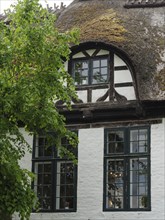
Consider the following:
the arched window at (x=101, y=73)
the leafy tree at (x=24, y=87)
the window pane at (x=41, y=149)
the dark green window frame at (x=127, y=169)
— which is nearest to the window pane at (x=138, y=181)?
the dark green window frame at (x=127, y=169)

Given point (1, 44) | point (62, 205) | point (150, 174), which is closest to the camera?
point (1, 44)

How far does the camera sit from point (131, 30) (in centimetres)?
1563

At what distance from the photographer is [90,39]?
49.7 feet

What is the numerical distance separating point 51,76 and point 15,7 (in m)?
1.71

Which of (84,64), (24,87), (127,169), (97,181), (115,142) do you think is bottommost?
(97,181)

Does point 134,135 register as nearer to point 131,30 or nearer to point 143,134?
point 143,134

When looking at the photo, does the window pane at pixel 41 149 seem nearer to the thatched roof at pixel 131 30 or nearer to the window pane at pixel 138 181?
the window pane at pixel 138 181

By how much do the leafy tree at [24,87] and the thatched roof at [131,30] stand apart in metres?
3.30

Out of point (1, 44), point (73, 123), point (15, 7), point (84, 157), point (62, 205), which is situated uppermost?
point (15, 7)

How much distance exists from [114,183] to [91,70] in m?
3.38

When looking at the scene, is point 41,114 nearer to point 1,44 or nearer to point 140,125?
point 1,44

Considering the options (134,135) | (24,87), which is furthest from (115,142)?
(24,87)

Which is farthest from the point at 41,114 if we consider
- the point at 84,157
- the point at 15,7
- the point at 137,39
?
the point at 137,39

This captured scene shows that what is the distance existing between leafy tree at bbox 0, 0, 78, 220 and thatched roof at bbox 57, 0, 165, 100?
3.30 meters
